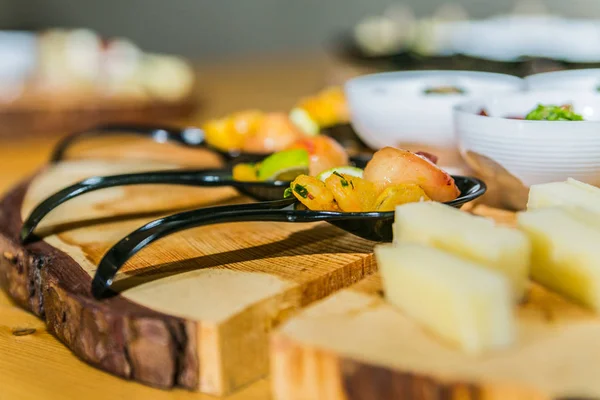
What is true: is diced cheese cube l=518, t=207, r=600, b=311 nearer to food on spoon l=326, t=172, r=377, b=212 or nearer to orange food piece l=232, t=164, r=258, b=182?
food on spoon l=326, t=172, r=377, b=212

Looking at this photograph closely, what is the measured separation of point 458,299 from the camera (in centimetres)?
63

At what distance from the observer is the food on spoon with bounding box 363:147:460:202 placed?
3.18 ft

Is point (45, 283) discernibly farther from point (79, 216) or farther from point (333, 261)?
point (333, 261)

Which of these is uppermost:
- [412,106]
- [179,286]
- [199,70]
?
[412,106]

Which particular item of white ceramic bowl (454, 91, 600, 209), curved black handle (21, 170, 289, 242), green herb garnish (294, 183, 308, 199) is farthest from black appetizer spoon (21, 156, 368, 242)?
white ceramic bowl (454, 91, 600, 209)

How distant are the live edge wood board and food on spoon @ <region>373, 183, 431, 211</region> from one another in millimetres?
62

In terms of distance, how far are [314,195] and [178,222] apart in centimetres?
20

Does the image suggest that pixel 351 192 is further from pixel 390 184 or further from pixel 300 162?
pixel 300 162

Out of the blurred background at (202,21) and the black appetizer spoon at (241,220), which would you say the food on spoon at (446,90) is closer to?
Answer: the black appetizer spoon at (241,220)

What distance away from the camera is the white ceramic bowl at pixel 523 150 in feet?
3.29

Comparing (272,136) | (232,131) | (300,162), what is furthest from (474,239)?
(232,131)

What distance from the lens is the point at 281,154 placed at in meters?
1.18

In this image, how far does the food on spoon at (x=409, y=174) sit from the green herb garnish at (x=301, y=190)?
93 mm

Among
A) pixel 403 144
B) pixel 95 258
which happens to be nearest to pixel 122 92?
pixel 403 144
